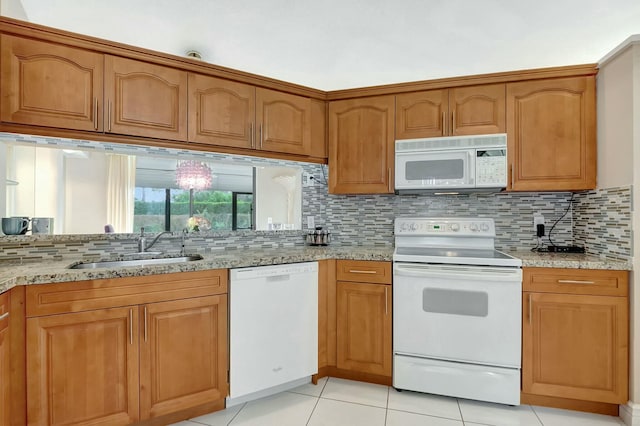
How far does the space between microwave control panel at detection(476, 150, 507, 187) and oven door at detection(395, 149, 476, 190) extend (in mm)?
42

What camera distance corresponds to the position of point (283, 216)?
8.95 feet

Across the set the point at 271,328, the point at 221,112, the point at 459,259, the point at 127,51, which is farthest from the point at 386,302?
the point at 127,51

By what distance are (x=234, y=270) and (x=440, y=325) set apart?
1401 mm

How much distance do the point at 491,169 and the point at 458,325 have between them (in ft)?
3.73

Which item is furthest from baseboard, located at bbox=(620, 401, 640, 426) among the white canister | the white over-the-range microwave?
the white canister

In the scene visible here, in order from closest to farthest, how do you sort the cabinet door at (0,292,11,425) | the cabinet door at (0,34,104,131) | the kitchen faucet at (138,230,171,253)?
the cabinet door at (0,292,11,425), the cabinet door at (0,34,104,131), the kitchen faucet at (138,230,171,253)

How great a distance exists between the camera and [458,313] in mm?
2033

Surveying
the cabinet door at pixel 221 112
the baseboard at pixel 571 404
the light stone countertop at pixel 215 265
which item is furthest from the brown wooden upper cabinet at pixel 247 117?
the baseboard at pixel 571 404

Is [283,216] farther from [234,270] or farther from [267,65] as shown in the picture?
[267,65]

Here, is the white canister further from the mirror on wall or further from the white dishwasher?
the white dishwasher

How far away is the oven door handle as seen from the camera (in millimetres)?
1950

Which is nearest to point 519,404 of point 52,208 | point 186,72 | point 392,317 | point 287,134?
point 392,317

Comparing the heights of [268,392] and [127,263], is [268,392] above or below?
below

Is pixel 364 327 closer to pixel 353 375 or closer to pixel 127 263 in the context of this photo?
pixel 353 375
